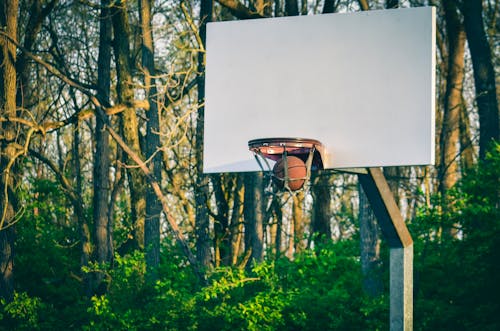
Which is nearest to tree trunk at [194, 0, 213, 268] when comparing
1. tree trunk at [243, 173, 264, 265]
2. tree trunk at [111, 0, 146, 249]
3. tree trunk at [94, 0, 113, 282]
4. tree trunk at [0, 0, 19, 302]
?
tree trunk at [243, 173, 264, 265]

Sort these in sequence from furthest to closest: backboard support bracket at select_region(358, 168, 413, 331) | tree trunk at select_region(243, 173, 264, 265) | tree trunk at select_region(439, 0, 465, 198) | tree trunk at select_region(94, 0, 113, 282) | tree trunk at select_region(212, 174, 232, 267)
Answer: tree trunk at select_region(212, 174, 232, 267), tree trunk at select_region(439, 0, 465, 198), tree trunk at select_region(94, 0, 113, 282), tree trunk at select_region(243, 173, 264, 265), backboard support bracket at select_region(358, 168, 413, 331)

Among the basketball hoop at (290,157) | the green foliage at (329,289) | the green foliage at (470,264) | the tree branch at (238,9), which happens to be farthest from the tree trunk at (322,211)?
the basketball hoop at (290,157)

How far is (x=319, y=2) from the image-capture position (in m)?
23.4

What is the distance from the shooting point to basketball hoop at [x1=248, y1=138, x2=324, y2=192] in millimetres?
8859

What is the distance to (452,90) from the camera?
70.0 feet

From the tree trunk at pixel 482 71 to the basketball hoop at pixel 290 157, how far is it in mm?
10755

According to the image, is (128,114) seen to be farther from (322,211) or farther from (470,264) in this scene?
(470,264)

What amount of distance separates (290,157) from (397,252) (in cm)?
169

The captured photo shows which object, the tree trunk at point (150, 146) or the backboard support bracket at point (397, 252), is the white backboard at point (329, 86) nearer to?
the backboard support bracket at point (397, 252)

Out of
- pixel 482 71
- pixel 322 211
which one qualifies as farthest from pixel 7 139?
pixel 482 71

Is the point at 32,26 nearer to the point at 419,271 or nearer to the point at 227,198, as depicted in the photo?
the point at 227,198

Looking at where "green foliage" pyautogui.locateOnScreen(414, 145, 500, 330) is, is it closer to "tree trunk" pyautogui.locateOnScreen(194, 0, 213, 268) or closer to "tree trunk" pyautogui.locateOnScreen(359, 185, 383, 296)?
"tree trunk" pyautogui.locateOnScreen(359, 185, 383, 296)

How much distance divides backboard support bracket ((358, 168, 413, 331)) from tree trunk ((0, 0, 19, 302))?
1075 centimetres

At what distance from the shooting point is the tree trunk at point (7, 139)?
1902 cm
